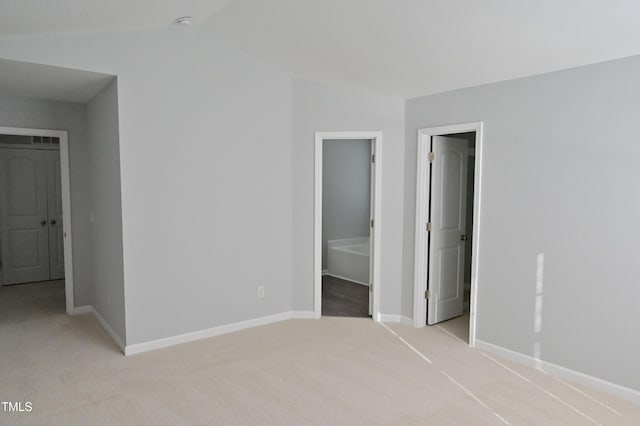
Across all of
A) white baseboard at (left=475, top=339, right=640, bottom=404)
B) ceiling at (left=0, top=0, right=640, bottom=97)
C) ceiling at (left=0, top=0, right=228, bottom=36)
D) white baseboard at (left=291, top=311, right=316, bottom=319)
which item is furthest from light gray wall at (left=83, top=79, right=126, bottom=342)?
white baseboard at (left=475, top=339, right=640, bottom=404)

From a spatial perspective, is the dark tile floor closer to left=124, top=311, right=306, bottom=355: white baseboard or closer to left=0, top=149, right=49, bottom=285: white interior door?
left=124, top=311, right=306, bottom=355: white baseboard

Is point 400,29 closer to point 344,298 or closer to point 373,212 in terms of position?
point 373,212

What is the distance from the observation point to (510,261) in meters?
3.60

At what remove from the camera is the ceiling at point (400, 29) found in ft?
8.56

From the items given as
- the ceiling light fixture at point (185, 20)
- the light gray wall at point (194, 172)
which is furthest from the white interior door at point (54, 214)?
the ceiling light fixture at point (185, 20)

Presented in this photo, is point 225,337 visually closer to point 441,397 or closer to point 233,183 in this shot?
point 233,183

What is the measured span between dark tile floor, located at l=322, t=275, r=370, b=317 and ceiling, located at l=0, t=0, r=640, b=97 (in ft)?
8.44

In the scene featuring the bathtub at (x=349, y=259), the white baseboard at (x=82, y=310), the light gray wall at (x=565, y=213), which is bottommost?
the white baseboard at (x=82, y=310)

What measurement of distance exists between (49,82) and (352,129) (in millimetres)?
2858

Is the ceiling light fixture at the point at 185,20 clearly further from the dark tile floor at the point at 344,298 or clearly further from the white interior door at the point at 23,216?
the white interior door at the point at 23,216

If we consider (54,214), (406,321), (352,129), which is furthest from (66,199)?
(406,321)

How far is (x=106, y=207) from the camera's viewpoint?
13.2 feet

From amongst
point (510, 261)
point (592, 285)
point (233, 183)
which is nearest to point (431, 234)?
point (510, 261)

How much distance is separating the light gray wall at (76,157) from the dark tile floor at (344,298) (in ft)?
9.11
